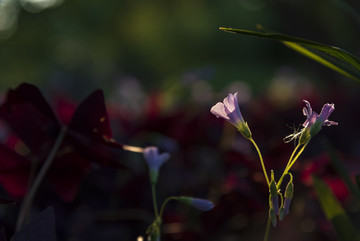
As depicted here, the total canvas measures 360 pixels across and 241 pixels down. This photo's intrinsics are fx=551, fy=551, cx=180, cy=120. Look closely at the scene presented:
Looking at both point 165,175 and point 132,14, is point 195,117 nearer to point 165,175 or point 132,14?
point 165,175

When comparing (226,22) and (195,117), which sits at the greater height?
(195,117)

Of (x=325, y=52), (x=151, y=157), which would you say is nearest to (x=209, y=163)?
(x=151, y=157)

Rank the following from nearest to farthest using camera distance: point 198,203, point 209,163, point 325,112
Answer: point 325,112, point 198,203, point 209,163

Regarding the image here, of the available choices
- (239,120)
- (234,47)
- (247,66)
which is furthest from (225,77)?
(239,120)

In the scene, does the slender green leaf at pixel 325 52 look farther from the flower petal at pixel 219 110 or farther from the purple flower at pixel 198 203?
the purple flower at pixel 198 203

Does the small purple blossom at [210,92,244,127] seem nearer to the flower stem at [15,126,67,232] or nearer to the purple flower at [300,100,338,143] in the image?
the purple flower at [300,100,338,143]

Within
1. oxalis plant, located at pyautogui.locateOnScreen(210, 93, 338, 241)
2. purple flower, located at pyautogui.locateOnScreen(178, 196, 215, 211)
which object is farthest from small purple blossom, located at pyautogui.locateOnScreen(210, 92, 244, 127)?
purple flower, located at pyautogui.locateOnScreen(178, 196, 215, 211)

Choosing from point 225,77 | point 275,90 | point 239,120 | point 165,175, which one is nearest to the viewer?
point 239,120

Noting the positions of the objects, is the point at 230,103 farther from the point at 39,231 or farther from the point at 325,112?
the point at 39,231
